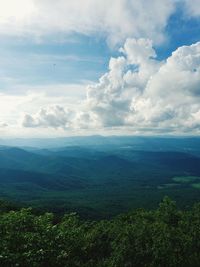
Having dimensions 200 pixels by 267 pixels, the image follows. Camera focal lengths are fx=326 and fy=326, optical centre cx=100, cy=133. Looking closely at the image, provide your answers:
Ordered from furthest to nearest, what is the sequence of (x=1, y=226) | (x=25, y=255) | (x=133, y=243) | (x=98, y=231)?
(x=98, y=231) → (x=1, y=226) → (x=133, y=243) → (x=25, y=255)

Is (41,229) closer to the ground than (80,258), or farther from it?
farther from it

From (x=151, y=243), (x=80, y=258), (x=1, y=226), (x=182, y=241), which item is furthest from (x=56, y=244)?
(x=182, y=241)

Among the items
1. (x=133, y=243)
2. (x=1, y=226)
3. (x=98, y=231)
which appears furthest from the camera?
(x=98, y=231)

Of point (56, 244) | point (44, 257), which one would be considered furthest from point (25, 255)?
point (56, 244)

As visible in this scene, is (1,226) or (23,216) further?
(23,216)

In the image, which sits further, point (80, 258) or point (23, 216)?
point (23, 216)

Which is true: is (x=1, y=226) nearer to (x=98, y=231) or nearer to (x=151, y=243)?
(x=98, y=231)

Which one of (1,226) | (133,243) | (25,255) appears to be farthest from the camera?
(1,226)

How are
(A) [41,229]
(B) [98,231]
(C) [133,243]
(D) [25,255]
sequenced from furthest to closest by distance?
(B) [98,231]
(A) [41,229]
(C) [133,243]
(D) [25,255]

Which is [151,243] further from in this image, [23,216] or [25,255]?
[23,216]
